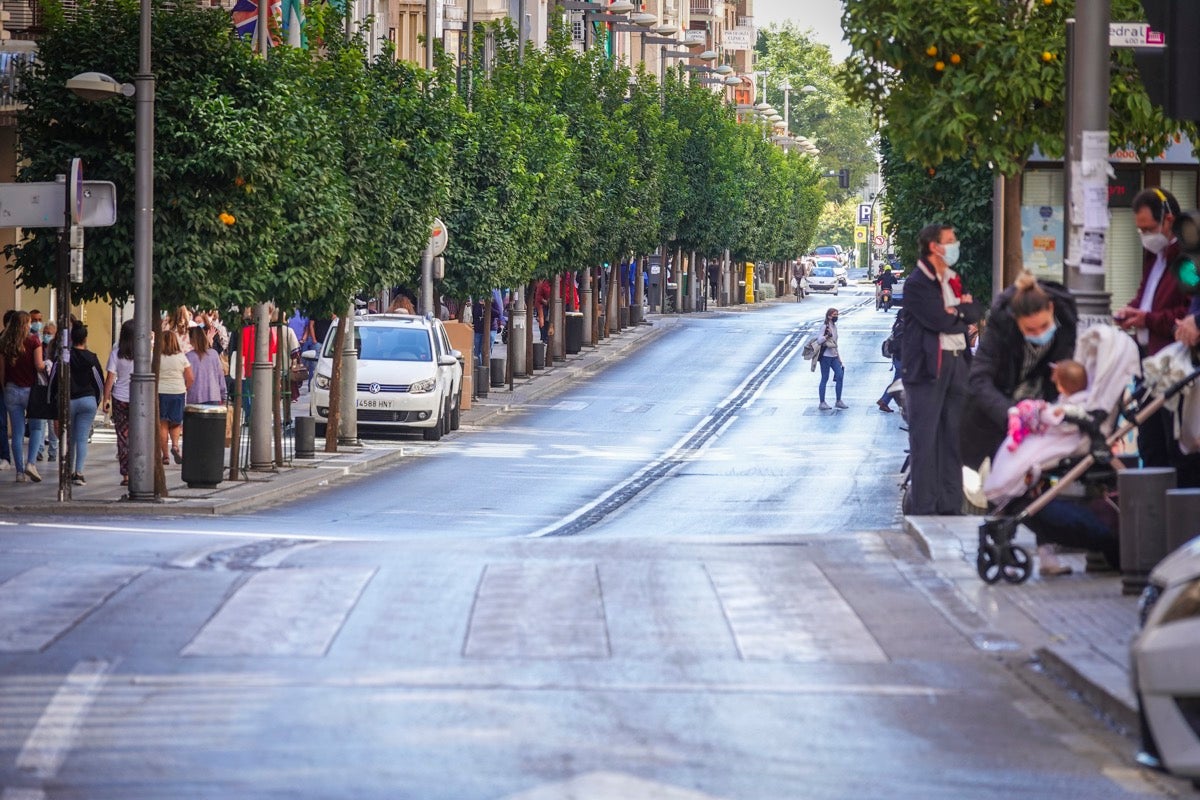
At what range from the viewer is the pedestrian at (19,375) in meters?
26.9

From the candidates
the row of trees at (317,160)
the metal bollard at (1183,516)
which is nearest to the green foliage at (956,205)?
the row of trees at (317,160)

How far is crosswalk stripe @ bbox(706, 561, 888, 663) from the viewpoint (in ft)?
36.3

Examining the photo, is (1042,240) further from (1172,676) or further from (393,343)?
(1172,676)

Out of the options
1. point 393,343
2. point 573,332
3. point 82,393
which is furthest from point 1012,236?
point 573,332

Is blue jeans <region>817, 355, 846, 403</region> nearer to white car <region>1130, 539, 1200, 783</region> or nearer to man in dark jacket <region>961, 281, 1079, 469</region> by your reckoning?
man in dark jacket <region>961, 281, 1079, 469</region>

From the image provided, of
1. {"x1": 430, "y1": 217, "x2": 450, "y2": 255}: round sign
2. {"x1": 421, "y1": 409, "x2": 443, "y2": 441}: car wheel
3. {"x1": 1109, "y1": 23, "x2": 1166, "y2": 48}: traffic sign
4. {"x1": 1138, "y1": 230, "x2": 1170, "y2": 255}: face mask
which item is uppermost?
{"x1": 1109, "y1": 23, "x2": 1166, "y2": 48}: traffic sign

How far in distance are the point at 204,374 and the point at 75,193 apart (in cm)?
727

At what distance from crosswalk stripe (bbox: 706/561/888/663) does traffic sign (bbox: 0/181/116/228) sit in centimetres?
1083

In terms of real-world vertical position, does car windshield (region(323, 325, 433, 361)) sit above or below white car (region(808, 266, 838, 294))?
below

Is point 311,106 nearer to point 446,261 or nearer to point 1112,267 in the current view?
point 1112,267

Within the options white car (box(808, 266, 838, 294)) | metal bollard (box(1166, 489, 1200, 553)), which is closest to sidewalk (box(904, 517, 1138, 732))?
metal bollard (box(1166, 489, 1200, 553))

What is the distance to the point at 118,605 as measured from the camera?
40.5 feet

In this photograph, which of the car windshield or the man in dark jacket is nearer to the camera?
the man in dark jacket

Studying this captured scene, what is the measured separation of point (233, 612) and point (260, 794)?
435 cm
